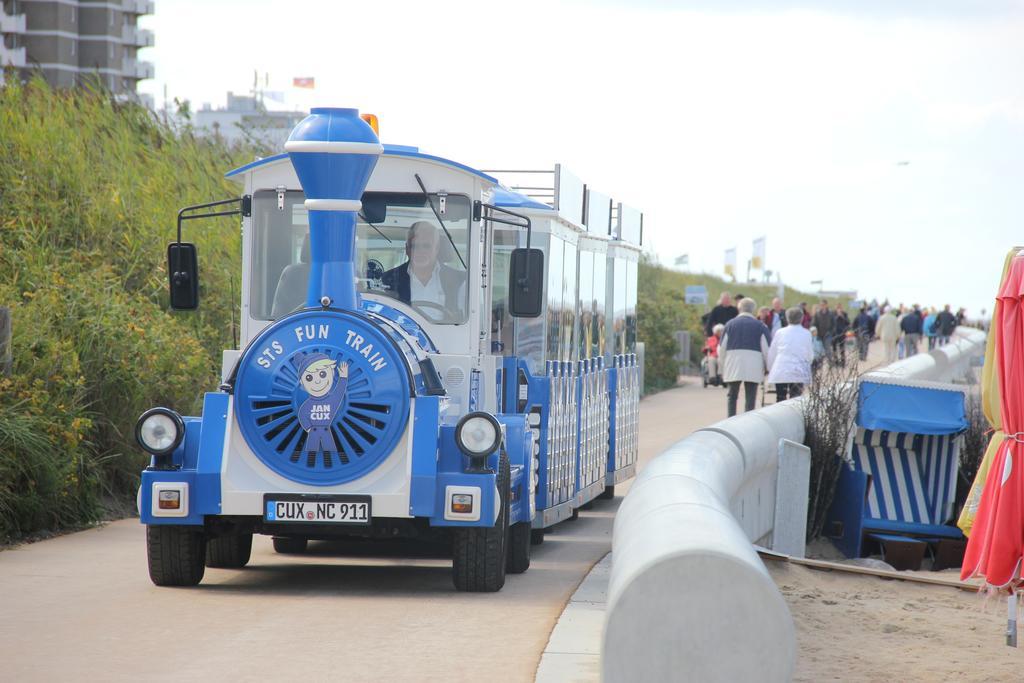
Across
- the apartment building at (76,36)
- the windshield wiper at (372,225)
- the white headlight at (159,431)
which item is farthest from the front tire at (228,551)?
the apartment building at (76,36)

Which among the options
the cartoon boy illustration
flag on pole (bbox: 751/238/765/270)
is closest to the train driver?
the cartoon boy illustration

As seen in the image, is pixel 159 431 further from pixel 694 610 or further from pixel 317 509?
pixel 694 610

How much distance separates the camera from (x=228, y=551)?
10.3 metres

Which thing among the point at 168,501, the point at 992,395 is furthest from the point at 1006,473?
the point at 168,501

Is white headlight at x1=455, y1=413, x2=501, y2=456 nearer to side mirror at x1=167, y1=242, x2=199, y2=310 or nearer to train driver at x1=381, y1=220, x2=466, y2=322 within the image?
train driver at x1=381, y1=220, x2=466, y2=322

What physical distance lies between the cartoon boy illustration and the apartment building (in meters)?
60.2

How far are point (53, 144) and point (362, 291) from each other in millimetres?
10894

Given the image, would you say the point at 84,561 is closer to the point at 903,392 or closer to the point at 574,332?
the point at 574,332

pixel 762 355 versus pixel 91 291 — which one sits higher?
pixel 91 291

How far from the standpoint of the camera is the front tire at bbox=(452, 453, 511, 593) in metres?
9.19

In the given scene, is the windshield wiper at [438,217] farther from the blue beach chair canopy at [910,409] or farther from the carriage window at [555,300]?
the blue beach chair canopy at [910,409]

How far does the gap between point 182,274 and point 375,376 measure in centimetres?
184

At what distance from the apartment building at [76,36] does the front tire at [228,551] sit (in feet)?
193

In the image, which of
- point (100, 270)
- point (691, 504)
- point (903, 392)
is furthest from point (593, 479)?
point (691, 504)
